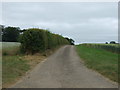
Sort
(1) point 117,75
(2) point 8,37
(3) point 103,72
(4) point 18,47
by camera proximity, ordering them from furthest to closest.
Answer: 1. (2) point 8,37
2. (4) point 18,47
3. (3) point 103,72
4. (1) point 117,75

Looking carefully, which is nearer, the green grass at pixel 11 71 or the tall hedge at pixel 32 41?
the green grass at pixel 11 71

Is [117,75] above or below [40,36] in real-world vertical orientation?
below

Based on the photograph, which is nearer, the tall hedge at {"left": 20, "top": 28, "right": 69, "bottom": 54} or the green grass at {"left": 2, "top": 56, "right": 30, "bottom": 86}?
the green grass at {"left": 2, "top": 56, "right": 30, "bottom": 86}

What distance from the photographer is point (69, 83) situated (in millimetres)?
8883

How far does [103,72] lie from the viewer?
38.3ft

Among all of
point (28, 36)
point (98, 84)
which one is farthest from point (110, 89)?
point (28, 36)

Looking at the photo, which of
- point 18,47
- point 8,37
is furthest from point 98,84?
point 8,37

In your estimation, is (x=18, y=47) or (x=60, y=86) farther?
(x=18, y=47)

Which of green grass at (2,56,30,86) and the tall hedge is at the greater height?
the tall hedge

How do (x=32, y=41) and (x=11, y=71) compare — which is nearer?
(x=11, y=71)

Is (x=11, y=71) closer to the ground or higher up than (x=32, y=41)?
closer to the ground

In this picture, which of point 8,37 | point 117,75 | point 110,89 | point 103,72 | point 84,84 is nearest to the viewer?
point 110,89

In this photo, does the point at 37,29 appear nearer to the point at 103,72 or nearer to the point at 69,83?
the point at 103,72

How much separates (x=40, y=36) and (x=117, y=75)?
13.8 meters
